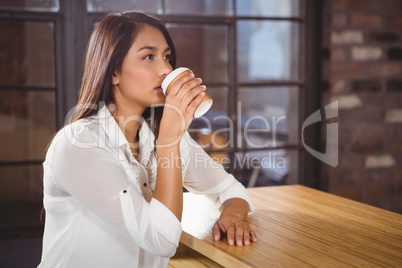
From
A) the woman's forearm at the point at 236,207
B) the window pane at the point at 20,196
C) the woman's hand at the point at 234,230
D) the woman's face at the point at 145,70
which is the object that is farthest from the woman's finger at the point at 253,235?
the window pane at the point at 20,196

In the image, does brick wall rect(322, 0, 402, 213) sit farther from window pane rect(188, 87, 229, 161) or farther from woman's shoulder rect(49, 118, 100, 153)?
woman's shoulder rect(49, 118, 100, 153)

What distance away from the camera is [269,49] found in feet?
9.00

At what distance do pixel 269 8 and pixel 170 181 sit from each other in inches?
65.6

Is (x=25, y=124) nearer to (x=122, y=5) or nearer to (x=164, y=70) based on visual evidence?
(x=122, y=5)

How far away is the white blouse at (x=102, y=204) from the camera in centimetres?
111

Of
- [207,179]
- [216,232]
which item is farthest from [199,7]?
[216,232]

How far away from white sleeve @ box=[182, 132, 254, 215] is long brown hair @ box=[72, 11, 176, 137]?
13.8 inches

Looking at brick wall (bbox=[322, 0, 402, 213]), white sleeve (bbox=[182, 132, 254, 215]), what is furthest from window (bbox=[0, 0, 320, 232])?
white sleeve (bbox=[182, 132, 254, 215])

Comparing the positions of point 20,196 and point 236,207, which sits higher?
point 236,207

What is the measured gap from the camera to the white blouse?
1.11 meters

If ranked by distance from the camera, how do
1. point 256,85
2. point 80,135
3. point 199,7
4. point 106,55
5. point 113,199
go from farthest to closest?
1. point 256,85
2. point 199,7
3. point 106,55
4. point 80,135
5. point 113,199

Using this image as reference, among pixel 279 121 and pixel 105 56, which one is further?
pixel 279 121

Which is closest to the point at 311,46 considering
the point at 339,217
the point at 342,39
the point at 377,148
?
the point at 342,39

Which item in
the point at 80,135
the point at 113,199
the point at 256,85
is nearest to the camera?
the point at 113,199
